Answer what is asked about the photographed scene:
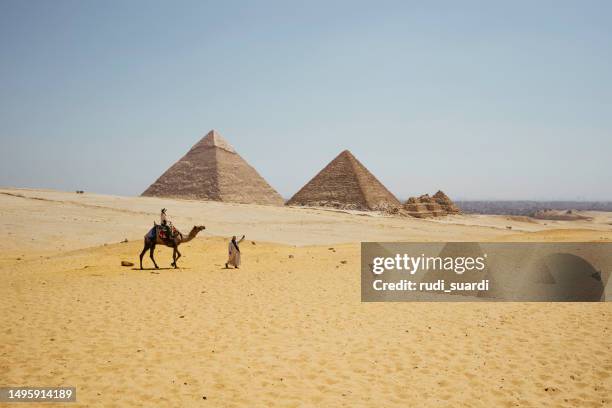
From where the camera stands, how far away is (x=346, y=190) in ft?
174

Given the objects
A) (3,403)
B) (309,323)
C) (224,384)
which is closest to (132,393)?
(224,384)

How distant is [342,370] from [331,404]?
2.61 feet

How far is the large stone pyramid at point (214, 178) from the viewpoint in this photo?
165ft

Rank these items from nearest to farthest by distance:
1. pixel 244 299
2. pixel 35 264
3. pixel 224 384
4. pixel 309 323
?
pixel 224 384, pixel 309 323, pixel 244 299, pixel 35 264

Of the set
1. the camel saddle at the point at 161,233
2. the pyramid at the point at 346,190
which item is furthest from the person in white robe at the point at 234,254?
the pyramid at the point at 346,190

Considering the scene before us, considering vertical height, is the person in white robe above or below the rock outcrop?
below

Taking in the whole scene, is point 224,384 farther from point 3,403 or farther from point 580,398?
point 580,398

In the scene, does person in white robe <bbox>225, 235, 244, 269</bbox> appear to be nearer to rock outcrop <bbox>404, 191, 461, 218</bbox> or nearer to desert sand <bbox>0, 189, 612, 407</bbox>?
desert sand <bbox>0, 189, 612, 407</bbox>

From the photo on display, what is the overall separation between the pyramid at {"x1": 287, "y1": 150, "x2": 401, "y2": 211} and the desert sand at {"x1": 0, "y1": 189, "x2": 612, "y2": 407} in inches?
1614

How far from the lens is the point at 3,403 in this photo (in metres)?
4.02

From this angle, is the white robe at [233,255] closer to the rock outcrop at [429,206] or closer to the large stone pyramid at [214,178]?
the large stone pyramid at [214,178]

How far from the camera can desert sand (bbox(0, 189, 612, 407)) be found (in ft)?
14.2
